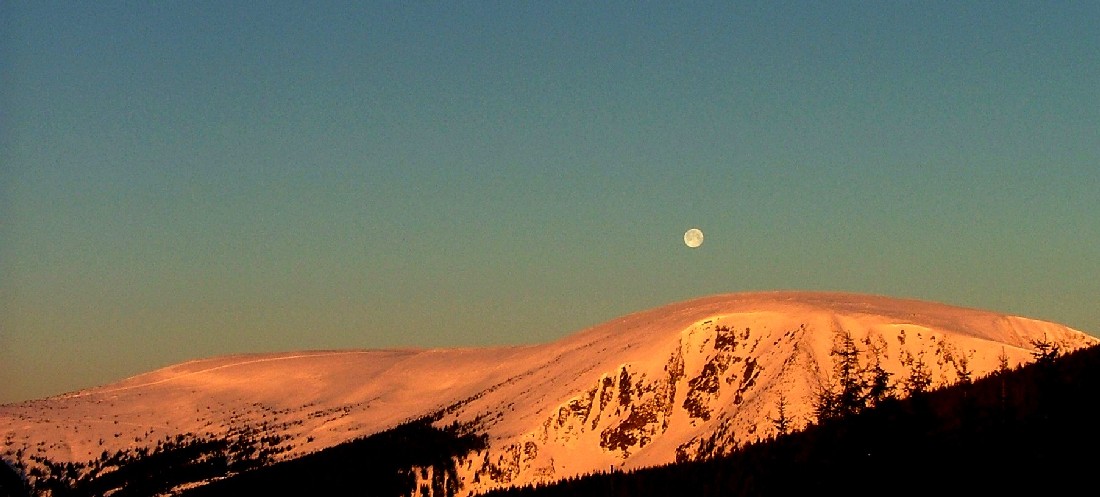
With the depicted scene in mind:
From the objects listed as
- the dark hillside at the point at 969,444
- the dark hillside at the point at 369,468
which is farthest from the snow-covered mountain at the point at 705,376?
the dark hillside at the point at 969,444

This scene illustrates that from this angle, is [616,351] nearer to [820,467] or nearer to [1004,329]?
[1004,329]

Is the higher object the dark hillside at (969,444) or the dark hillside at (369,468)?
the dark hillside at (969,444)

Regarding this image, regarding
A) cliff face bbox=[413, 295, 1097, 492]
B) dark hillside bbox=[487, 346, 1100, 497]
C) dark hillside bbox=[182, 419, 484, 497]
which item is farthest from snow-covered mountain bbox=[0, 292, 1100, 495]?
dark hillside bbox=[487, 346, 1100, 497]

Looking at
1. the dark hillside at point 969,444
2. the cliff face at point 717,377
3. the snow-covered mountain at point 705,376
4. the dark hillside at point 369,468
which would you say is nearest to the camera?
the dark hillside at point 969,444

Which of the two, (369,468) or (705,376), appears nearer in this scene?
(705,376)

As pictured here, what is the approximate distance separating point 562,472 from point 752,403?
2262 centimetres

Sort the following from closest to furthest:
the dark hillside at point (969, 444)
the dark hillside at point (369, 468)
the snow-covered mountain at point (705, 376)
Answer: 1. the dark hillside at point (969, 444)
2. the snow-covered mountain at point (705, 376)
3. the dark hillside at point (369, 468)

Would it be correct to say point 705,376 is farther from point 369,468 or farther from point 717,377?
point 369,468

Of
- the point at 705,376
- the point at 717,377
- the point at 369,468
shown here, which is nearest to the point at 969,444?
the point at 717,377

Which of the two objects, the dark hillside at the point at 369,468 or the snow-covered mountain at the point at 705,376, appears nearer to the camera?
the snow-covered mountain at the point at 705,376

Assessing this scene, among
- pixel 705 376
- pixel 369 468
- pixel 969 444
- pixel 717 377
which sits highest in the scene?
pixel 705 376

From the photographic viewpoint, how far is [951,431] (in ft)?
73.9

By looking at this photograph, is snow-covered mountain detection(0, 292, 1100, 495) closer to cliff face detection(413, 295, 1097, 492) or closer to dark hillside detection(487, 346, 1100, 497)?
cliff face detection(413, 295, 1097, 492)

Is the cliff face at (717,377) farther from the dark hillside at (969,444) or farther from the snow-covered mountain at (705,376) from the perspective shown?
the dark hillside at (969,444)
